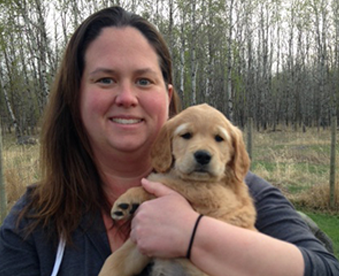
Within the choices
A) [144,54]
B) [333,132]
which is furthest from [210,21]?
[144,54]

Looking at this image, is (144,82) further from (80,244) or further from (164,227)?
(80,244)

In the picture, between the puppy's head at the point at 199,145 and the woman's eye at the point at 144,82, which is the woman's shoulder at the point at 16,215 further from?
the woman's eye at the point at 144,82

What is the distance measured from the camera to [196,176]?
193 centimetres

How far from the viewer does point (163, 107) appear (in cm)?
202

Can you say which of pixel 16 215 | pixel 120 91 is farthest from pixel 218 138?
pixel 16 215

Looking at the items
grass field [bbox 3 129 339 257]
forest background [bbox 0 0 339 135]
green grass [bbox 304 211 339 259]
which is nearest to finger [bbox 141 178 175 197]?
green grass [bbox 304 211 339 259]

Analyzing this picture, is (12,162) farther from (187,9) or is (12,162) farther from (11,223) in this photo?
(187,9)

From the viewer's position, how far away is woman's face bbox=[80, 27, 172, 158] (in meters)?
1.85

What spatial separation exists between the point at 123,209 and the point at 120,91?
0.63m

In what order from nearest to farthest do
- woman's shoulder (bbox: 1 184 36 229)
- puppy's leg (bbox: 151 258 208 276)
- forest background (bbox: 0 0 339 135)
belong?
1. puppy's leg (bbox: 151 258 208 276)
2. woman's shoulder (bbox: 1 184 36 229)
3. forest background (bbox: 0 0 339 135)

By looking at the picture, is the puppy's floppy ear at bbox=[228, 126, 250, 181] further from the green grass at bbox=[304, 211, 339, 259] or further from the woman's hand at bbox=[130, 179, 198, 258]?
the green grass at bbox=[304, 211, 339, 259]

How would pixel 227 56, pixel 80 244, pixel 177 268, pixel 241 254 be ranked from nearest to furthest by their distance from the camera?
pixel 241 254
pixel 177 268
pixel 80 244
pixel 227 56

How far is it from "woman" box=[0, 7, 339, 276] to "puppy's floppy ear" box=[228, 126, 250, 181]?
0.12 meters

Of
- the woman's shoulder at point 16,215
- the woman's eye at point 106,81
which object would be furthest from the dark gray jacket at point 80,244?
the woman's eye at point 106,81
